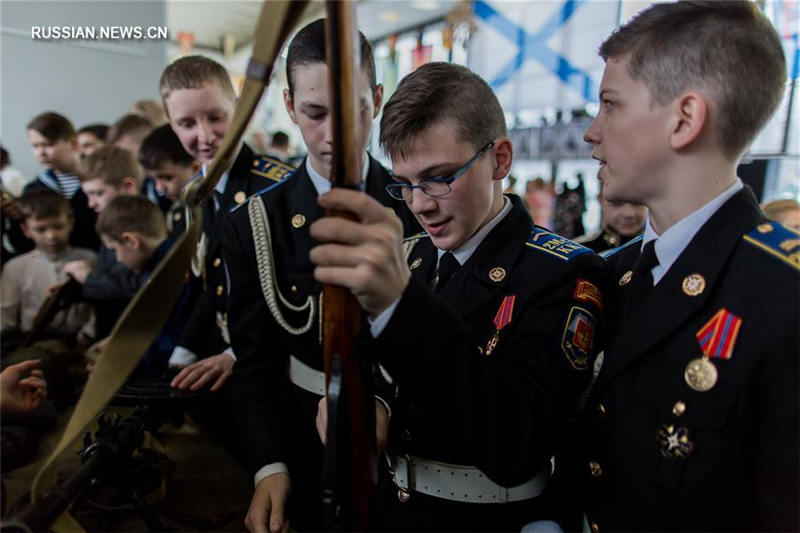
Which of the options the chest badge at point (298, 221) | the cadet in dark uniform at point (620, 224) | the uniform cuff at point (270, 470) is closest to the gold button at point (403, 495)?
the uniform cuff at point (270, 470)

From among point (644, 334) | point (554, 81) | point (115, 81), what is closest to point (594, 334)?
point (644, 334)

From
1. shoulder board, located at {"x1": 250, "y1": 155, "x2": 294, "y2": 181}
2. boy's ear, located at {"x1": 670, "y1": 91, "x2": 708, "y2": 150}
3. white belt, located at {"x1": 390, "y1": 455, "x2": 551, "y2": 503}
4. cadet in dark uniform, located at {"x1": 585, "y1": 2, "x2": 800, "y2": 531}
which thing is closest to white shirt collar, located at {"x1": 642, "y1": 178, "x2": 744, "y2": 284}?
cadet in dark uniform, located at {"x1": 585, "y1": 2, "x2": 800, "y2": 531}

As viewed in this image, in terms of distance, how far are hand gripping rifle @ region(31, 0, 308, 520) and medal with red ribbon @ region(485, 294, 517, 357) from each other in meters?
0.52

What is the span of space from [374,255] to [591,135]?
578 mm

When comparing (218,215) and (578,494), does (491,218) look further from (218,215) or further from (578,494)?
(218,215)

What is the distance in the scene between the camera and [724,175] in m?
0.81

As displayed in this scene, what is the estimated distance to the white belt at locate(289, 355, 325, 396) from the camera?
1374mm

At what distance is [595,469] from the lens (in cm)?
85

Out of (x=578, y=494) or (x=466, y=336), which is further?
(x=578, y=494)

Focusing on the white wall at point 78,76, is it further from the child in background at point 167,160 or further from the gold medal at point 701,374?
the gold medal at point 701,374

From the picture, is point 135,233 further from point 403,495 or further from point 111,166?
point 403,495

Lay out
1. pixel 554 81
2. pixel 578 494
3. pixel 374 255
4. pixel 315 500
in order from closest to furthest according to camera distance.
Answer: pixel 374 255 < pixel 578 494 < pixel 315 500 < pixel 554 81

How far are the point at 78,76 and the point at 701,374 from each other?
4.94 metres

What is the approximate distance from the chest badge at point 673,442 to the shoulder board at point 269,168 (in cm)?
138
